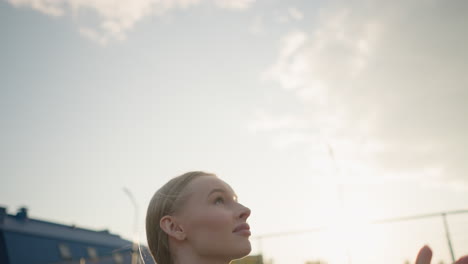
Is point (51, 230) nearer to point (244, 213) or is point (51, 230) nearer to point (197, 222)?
→ point (197, 222)

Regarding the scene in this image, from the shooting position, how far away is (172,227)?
2102 mm

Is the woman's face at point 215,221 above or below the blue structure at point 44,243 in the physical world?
below

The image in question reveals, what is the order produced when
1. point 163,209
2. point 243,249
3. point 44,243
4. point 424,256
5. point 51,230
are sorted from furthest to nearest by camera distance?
point 51,230 → point 44,243 → point 163,209 → point 243,249 → point 424,256

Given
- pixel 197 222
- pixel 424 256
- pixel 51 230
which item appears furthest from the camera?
pixel 51 230

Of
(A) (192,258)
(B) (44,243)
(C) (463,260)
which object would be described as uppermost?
(B) (44,243)

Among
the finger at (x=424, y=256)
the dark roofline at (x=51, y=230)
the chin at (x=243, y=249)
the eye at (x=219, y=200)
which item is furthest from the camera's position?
the dark roofline at (x=51, y=230)

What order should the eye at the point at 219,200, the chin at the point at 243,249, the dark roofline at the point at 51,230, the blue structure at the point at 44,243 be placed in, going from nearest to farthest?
the chin at the point at 243,249 → the eye at the point at 219,200 → the blue structure at the point at 44,243 → the dark roofline at the point at 51,230

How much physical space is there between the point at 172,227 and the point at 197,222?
21 centimetres

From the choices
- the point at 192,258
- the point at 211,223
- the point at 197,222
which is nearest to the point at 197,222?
the point at 197,222

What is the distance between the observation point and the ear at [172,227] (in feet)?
6.71

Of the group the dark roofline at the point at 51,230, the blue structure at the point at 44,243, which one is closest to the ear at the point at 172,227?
the blue structure at the point at 44,243

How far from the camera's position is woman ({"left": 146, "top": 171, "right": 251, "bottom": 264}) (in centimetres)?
190

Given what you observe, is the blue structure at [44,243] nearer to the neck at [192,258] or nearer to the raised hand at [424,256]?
the neck at [192,258]

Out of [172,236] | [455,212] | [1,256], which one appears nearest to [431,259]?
[172,236]
